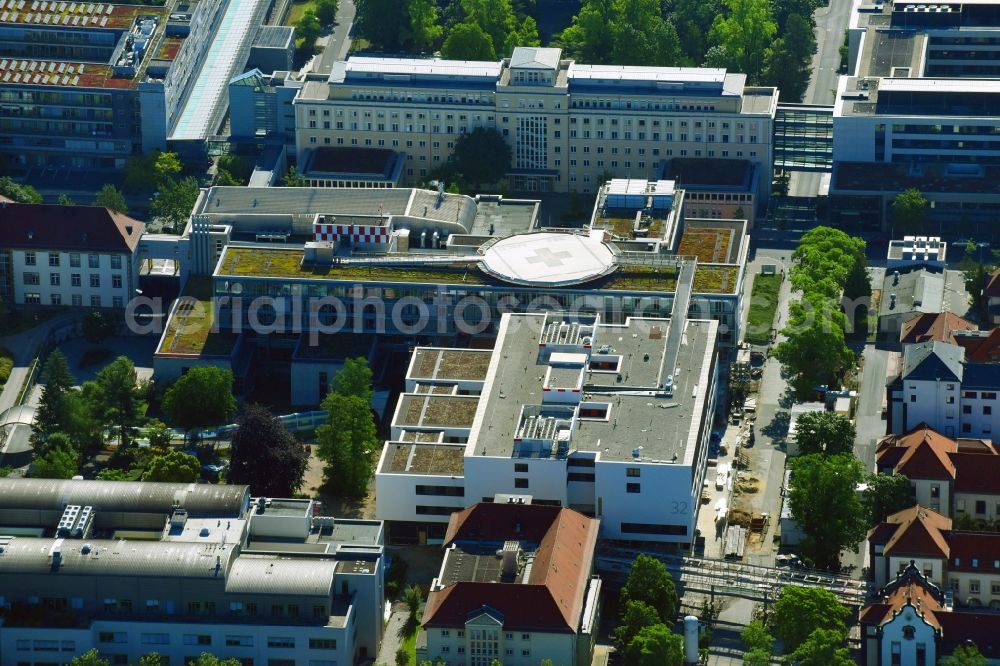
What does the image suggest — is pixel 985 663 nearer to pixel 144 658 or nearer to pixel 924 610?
pixel 924 610

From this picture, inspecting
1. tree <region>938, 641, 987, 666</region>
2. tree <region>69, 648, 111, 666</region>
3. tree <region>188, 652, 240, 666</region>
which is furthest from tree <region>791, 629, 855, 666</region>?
tree <region>69, 648, 111, 666</region>

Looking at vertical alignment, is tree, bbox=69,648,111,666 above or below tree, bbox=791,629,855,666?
below

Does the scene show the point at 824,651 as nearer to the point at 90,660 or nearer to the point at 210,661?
the point at 210,661

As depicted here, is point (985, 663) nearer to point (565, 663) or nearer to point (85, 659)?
point (565, 663)

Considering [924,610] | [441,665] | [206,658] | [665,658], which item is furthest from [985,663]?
[206,658]

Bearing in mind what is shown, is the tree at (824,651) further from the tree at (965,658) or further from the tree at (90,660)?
the tree at (90,660)

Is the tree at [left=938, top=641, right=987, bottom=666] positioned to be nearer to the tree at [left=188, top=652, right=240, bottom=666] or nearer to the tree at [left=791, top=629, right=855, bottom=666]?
the tree at [left=791, top=629, right=855, bottom=666]
